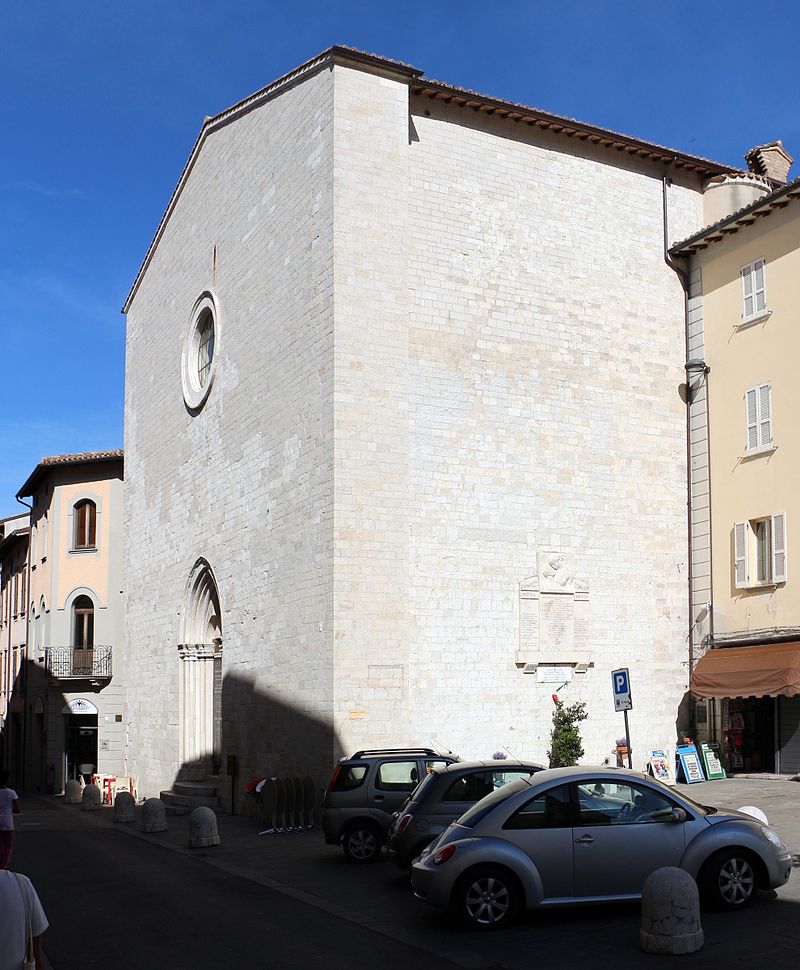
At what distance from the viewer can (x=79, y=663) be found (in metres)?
36.8

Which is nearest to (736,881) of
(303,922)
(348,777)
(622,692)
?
(303,922)

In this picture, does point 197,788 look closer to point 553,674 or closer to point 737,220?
point 553,674

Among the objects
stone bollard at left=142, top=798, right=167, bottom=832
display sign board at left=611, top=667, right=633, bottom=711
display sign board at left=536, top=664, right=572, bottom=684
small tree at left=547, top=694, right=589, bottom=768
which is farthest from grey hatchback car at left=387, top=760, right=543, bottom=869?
stone bollard at left=142, top=798, right=167, bottom=832

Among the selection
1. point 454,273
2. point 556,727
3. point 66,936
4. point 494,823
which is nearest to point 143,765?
point 556,727

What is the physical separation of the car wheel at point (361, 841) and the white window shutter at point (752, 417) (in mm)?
10935

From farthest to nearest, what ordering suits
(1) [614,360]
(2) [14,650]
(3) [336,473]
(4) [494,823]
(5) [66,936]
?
(2) [14,650], (1) [614,360], (3) [336,473], (5) [66,936], (4) [494,823]

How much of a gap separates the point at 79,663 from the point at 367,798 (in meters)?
24.5

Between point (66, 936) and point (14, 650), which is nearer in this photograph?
point (66, 936)

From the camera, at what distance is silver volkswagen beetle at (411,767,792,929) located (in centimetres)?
954

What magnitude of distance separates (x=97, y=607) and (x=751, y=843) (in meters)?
30.6

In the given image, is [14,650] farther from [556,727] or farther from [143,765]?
[556,727]

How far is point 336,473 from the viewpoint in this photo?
19.0m

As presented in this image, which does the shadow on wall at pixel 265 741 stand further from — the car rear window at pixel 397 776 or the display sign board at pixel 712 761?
the display sign board at pixel 712 761

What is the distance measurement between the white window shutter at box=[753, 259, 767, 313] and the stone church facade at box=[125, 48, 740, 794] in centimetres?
208
